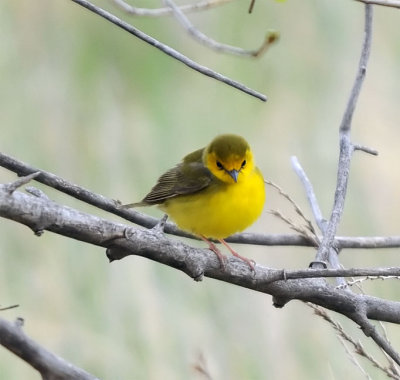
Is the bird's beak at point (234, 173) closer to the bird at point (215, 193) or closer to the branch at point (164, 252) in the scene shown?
the bird at point (215, 193)

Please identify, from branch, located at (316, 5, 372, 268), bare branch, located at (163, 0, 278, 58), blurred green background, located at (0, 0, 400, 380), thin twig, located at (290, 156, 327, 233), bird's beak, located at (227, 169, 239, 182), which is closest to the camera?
bare branch, located at (163, 0, 278, 58)

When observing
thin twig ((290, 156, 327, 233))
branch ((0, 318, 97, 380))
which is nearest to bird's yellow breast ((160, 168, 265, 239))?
thin twig ((290, 156, 327, 233))

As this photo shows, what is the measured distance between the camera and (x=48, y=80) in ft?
11.9

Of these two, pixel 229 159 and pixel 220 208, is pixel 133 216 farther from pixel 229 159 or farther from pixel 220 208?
pixel 229 159

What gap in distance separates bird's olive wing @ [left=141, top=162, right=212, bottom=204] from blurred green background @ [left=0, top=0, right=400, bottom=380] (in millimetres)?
732

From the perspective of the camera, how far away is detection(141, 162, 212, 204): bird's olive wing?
8.52ft

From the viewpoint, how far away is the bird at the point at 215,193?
2.45 meters

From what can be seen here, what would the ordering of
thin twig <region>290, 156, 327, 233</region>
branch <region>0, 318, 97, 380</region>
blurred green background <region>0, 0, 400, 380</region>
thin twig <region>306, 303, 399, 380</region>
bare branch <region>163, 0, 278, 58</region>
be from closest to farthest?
branch <region>0, 318, 97, 380</region> < bare branch <region>163, 0, 278, 58</region> < thin twig <region>306, 303, 399, 380</region> < thin twig <region>290, 156, 327, 233</region> < blurred green background <region>0, 0, 400, 380</region>

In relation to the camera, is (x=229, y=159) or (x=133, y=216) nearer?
(x=133, y=216)

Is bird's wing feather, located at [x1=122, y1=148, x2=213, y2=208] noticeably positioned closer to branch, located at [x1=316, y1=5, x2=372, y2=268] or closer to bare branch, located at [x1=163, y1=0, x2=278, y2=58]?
branch, located at [x1=316, y1=5, x2=372, y2=268]

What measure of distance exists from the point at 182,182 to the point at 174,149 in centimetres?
92

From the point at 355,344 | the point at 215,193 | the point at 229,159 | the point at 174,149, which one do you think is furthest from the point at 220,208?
the point at 174,149

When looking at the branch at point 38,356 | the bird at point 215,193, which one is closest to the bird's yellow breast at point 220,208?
the bird at point 215,193

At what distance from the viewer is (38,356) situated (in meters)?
1.21
